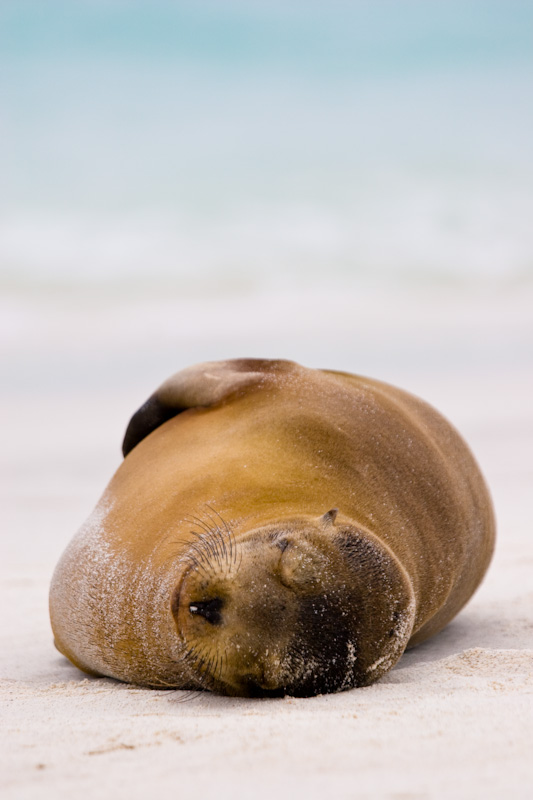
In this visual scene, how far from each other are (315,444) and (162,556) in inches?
40.8

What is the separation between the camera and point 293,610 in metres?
3.33

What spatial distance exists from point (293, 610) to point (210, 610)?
28 centimetres

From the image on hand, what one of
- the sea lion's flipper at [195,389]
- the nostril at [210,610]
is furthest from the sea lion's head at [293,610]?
the sea lion's flipper at [195,389]

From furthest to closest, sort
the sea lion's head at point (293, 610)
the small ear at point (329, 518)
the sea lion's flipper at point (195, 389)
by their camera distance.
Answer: the sea lion's flipper at point (195, 389) < the small ear at point (329, 518) < the sea lion's head at point (293, 610)

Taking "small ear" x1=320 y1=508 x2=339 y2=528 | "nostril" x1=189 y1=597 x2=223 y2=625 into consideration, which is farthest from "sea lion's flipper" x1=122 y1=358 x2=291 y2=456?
"nostril" x1=189 y1=597 x2=223 y2=625

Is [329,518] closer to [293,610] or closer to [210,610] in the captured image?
[293,610]

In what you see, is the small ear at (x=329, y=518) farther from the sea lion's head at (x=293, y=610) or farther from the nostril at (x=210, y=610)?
the nostril at (x=210, y=610)

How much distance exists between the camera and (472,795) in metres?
2.17

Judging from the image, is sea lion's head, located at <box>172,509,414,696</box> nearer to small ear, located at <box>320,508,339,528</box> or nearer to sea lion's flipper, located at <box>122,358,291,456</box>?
small ear, located at <box>320,508,339,528</box>

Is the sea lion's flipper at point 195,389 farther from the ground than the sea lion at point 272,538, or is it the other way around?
the sea lion's flipper at point 195,389

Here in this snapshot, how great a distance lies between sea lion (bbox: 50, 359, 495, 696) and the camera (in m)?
3.38

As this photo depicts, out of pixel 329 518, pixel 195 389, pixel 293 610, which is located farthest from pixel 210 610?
pixel 195 389

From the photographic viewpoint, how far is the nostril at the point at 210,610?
3.34 meters

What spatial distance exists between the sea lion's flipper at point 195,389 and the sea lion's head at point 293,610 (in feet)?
6.38
